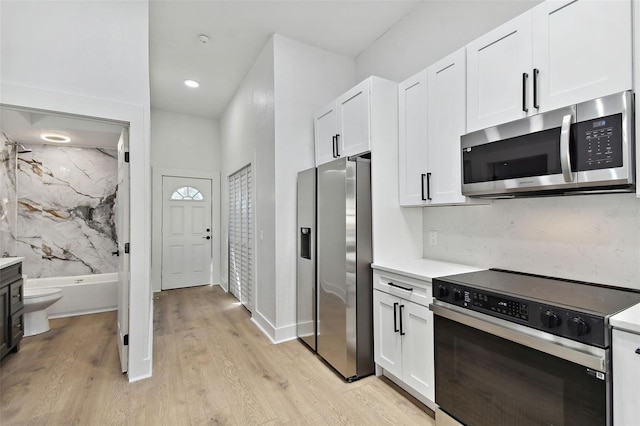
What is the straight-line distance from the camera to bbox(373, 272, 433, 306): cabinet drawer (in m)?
1.91

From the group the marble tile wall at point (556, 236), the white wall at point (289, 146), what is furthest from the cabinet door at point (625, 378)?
the white wall at point (289, 146)

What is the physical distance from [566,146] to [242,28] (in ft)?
10.00

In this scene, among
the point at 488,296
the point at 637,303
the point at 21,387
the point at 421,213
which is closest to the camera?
the point at 637,303

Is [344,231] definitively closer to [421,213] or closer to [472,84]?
[421,213]

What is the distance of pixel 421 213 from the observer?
2.68 metres

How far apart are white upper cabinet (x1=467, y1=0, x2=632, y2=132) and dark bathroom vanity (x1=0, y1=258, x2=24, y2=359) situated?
12.9 ft

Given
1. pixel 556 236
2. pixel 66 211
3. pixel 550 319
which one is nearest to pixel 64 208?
pixel 66 211

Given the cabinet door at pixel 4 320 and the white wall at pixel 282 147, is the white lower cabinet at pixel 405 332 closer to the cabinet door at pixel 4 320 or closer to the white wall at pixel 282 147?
the white wall at pixel 282 147

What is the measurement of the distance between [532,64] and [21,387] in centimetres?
407

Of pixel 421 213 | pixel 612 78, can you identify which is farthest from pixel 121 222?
pixel 612 78

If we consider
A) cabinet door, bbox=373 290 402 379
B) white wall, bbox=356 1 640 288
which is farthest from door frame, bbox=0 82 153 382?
white wall, bbox=356 1 640 288

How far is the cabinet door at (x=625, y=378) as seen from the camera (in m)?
1.06

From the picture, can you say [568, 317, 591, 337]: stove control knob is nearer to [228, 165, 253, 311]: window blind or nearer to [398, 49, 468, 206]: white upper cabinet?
[398, 49, 468, 206]: white upper cabinet

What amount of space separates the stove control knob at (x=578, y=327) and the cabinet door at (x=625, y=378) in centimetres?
8
